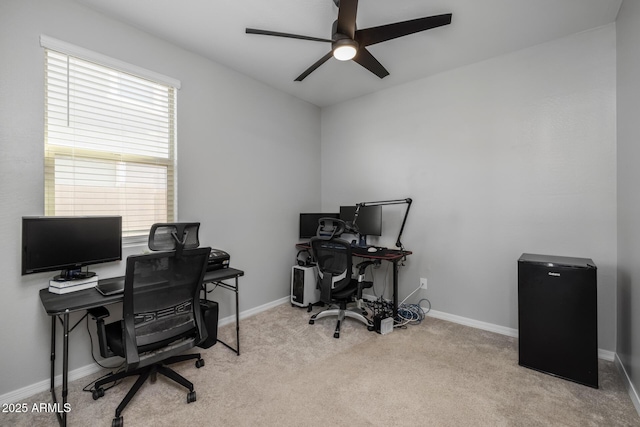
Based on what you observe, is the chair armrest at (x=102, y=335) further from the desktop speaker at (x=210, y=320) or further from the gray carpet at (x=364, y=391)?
the desktop speaker at (x=210, y=320)

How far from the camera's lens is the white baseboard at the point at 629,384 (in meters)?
1.80

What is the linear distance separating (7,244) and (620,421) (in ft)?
13.1

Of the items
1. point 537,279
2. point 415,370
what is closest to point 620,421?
point 537,279

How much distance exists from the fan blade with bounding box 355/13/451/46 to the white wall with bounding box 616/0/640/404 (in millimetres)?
1276

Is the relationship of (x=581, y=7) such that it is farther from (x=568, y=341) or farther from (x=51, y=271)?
(x=51, y=271)

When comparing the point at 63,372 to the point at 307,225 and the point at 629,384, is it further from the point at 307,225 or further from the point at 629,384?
the point at 629,384

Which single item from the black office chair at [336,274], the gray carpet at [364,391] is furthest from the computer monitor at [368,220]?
the gray carpet at [364,391]

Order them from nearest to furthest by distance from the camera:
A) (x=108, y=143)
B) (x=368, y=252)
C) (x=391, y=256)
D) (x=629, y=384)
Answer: (x=629, y=384), (x=108, y=143), (x=391, y=256), (x=368, y=252)

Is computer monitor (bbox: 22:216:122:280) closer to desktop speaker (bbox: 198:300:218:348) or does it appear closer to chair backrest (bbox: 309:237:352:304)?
desktop speaker (bbox: 198:300:218:348)

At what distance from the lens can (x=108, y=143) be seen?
7.64 ft

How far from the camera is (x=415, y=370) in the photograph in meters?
2.25

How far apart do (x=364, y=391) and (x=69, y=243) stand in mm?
2288

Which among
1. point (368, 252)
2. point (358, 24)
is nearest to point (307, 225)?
point (368, 252)

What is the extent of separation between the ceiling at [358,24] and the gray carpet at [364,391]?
2806 millimetres
